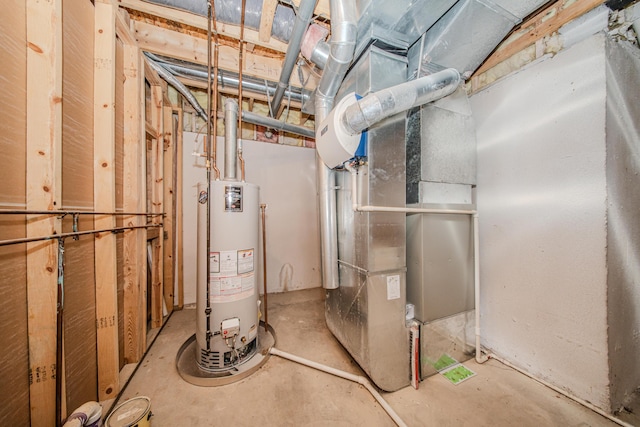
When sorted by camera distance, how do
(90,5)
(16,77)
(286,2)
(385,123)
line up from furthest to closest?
(286,2) < (385,123) < (90,5) < (16,77)

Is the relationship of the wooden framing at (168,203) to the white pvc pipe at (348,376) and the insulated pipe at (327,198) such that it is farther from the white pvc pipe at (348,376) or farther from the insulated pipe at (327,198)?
the insulated pipe at (327,198)

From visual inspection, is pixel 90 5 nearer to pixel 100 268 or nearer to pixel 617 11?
pixel 100 268

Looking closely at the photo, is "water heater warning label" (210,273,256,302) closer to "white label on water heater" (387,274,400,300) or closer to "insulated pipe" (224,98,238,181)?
"insulated pipe" (224,98,238,181)

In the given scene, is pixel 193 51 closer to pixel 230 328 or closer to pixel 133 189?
pixel 133 189

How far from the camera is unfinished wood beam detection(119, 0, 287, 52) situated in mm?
1526

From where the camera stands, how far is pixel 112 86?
1.30 metres

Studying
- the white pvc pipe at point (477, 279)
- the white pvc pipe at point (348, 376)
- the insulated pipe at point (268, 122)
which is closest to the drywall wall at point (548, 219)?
the white pvc pipe at point (477, 279)

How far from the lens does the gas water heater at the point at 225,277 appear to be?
4.92 ft

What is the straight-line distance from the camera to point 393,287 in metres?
1.45

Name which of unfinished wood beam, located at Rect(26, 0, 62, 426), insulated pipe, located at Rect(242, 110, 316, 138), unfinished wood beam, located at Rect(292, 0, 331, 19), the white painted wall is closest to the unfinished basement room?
unfinished wood beam, located at Rect(26, 0, 62, 426)

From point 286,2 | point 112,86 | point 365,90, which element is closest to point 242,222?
point 112,86

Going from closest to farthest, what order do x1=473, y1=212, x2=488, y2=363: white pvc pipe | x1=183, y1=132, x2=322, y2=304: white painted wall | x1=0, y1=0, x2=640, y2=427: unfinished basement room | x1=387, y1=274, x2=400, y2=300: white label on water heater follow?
1. x1=0, y1=0, x2=640, y2=427: unfinished basement room
2. x1=387, y1=274, x2=400, y2=300: white label on water heater
3. x1=473, y1=212, x2=488, y2=363: white pvc pipe
4. x1=183, y1=132, x2=322, y2=304: white painted wall

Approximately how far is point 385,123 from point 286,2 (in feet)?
3.99

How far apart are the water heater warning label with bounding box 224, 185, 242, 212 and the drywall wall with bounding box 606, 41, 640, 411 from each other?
7.60 ft
